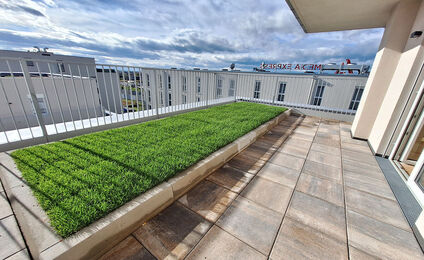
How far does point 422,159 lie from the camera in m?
2.14

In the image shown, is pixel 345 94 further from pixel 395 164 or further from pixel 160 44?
pixel 160 44

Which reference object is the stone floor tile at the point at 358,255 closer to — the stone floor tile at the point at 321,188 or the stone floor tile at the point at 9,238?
the stone floor tile at the point at 321,188

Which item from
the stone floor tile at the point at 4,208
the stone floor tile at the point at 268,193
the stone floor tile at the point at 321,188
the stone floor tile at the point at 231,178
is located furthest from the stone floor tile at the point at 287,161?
the stone floor tile at the point at 4,208

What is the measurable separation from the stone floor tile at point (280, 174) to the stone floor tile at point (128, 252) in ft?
5.97

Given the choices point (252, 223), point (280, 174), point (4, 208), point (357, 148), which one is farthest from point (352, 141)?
point (4, 208)

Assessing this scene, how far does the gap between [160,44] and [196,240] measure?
3339 centimetres

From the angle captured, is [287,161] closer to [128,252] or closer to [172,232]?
[172,232]

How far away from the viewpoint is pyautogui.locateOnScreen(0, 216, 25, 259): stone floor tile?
112cm

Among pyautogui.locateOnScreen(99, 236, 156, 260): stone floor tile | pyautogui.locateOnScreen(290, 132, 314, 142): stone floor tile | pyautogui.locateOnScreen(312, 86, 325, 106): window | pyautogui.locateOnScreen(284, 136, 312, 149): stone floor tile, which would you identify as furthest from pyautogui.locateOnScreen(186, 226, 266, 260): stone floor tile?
pyautogui.locateOnScreen(312, 86, 325, 106): window

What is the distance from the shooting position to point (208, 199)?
6.41ft

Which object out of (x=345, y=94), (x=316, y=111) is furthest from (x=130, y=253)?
(x=345, y=94)

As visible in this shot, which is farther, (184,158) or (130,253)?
(184,158)

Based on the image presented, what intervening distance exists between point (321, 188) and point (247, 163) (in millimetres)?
1128

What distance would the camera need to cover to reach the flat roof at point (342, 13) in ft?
11.6
